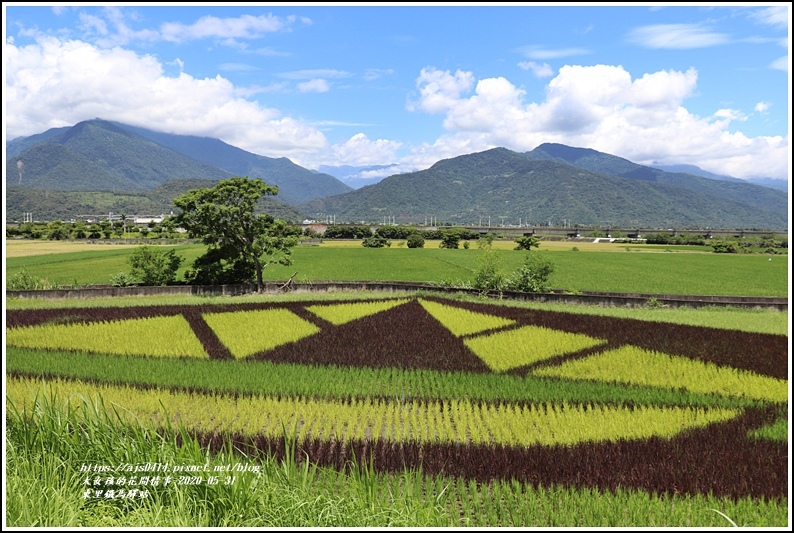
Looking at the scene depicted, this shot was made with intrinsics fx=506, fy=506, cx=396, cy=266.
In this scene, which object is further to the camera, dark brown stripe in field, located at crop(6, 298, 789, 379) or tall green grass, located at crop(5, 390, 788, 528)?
dark brown stripe in field, located at crop(6, 298, 789, 379)

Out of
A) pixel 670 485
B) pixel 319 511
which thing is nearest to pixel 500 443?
pixel 670 485

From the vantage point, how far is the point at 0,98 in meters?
4.51

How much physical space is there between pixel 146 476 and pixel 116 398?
5806mm

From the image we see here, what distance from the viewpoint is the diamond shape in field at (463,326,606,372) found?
14.8 metres

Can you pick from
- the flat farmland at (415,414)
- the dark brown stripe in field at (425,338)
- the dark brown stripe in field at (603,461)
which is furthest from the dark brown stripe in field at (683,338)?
the dark brown stripe in field at (603,461)

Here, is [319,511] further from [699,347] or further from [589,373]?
[699,347]

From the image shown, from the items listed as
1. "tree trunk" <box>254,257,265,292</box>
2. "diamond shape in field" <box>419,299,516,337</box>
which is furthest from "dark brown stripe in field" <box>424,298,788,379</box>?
"tree trunk" <box>254,257,265,292</box>

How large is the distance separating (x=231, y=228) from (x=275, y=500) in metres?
27.5

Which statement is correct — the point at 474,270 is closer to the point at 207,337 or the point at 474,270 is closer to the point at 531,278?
the point at 531,278

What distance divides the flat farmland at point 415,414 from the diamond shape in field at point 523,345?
0.10 metres

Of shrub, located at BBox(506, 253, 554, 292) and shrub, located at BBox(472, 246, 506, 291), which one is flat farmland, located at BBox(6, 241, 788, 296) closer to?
shrub, located at BBox(506, 253, 554, 292)

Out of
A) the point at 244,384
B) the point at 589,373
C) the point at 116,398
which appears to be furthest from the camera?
the point at 589,373

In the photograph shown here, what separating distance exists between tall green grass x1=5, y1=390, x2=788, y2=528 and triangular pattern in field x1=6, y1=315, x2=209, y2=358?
365 inches

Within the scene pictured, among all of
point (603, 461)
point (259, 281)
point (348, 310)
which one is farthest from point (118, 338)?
point (603, 461)
